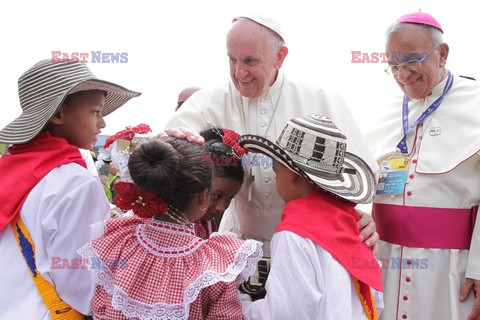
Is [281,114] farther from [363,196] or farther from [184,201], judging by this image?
[184,201]

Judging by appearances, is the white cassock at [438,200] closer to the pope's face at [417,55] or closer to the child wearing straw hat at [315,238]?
the pope's face at [417,55]

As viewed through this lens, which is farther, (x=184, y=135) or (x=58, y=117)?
(x=58, y=117)

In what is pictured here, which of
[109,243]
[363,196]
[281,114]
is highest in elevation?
[281,114]

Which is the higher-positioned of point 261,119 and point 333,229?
point 261,119

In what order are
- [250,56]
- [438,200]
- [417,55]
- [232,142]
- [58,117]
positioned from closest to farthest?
[58,117] < [232,142] < [250,56] < [438,200] < [417,55]

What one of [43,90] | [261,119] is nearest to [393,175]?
[261,119]

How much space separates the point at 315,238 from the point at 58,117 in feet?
4.17

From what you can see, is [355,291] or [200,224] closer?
[355,291]

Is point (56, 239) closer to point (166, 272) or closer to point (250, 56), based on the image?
point (166, 272)

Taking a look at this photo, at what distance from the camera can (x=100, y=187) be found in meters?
1.90

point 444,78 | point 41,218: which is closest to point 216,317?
point 41,218

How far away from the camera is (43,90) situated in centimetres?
204

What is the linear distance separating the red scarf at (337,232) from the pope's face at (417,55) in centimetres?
124

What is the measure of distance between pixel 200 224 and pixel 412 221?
4.22 ft
